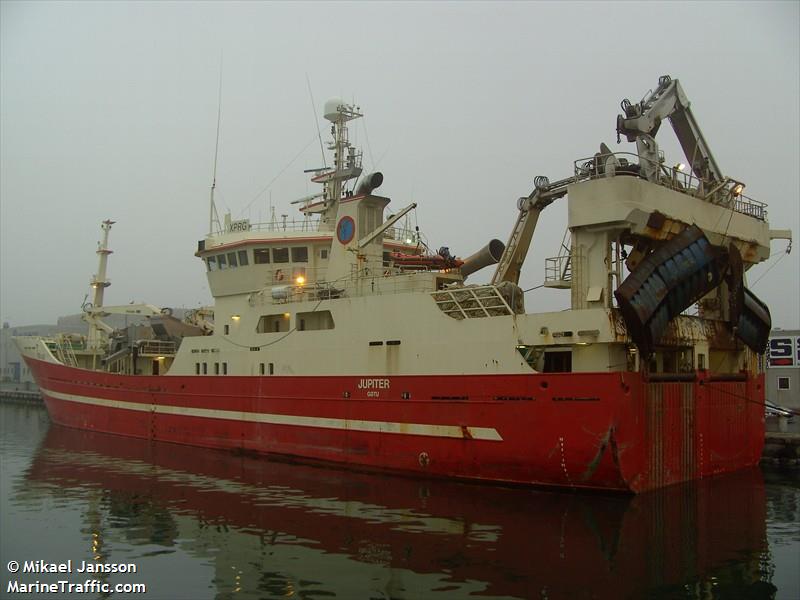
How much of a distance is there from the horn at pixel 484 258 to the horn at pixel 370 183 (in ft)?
10.1

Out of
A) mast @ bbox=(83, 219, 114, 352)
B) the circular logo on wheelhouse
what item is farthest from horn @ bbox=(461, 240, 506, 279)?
mast @ bbox=(83, 219, 114, 352)

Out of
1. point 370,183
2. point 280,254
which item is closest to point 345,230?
point 370,183

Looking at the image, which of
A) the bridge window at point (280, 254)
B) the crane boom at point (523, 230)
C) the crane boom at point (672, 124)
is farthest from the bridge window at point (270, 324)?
the crane boom at point (672, 124)

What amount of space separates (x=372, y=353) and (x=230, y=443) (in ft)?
18.5

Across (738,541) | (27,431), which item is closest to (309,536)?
(738,541)

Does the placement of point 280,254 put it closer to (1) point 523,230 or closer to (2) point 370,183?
(2) point 370,183

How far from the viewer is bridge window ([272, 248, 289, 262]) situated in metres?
19.8

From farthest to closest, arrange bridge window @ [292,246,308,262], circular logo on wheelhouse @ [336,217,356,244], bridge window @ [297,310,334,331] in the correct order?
bridge window @ [292,246,308,262] → circular logo on wheelhouse @ [336,217,356,244] → bridge window @ [297,310,334,331]

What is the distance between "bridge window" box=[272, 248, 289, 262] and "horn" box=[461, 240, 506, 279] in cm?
514

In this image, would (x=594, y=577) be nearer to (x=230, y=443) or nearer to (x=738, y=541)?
(x=738, y=541)

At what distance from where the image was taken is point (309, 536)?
34.8 feet

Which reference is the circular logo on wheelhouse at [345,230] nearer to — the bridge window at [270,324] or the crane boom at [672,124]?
the bridge window at [270,324]

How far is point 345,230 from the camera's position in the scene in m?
17.6

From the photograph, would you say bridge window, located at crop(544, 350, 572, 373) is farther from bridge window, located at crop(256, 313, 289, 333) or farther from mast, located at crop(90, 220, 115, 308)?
mast, located at crop(90, 220, 115, 308)
